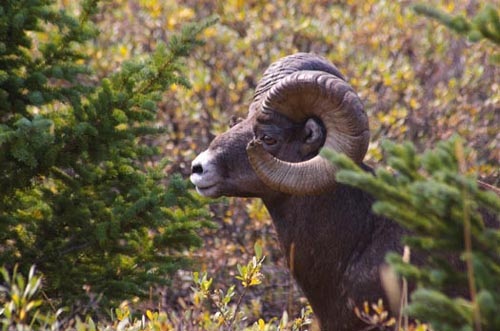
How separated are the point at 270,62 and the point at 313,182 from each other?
18.6 ft

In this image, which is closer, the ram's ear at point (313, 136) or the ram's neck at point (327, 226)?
the ram's neck at point (327, 226)

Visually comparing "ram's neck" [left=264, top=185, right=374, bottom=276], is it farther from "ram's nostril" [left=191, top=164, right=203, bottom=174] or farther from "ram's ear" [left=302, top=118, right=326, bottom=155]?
"ram's nostril" [left=191, top=164, right=203, bottom=174]

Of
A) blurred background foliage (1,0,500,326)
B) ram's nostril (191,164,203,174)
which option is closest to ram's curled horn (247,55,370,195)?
ram's nostril (191,164,203,174)

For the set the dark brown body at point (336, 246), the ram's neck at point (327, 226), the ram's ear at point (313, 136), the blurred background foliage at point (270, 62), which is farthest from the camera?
the blurred background foliage at point (270, 62)

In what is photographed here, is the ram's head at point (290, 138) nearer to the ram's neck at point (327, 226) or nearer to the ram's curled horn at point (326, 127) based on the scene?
the ram's curled horn at point (326, 127)

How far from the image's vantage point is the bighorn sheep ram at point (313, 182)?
19.6 ft

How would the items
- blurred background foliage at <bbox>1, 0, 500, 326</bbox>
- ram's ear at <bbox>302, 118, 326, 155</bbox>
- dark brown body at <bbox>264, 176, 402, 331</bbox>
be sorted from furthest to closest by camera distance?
blurred background foliage at <bbox>1, 0, 500, 326</bbox>
ram's ear at <bbox>302, 118, 326, 155</bbox>
dark brown body at <bbox>264, 176, 402, 331</bbox>

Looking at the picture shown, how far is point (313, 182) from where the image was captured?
596 cm

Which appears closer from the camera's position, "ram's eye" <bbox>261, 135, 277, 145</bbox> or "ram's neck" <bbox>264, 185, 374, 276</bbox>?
"ram's neck" <bbox>264, 185, 374, 276</bbox>

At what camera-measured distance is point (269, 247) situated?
10555 millimetres

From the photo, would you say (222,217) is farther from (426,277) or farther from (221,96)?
(426,277)

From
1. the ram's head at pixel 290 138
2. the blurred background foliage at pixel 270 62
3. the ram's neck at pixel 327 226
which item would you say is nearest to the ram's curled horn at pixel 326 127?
the ram's head at pixel 290 138

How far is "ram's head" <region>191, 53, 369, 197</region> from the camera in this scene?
600 cm

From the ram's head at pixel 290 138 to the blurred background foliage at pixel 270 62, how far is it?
3.48 meters
